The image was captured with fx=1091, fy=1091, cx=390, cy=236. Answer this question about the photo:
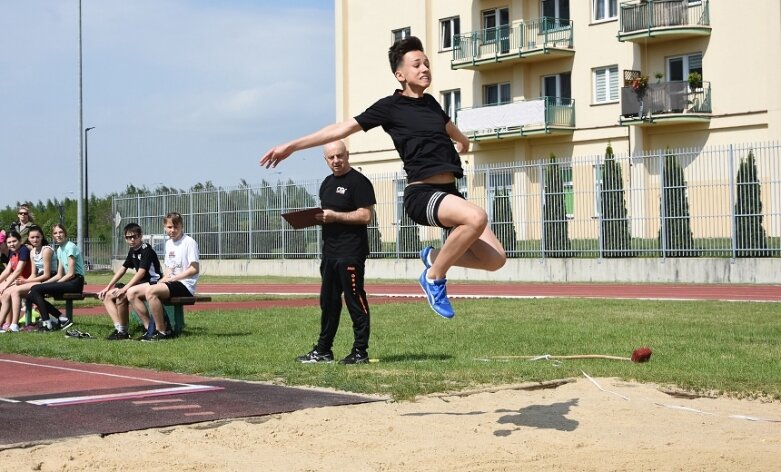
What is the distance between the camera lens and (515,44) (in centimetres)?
4028

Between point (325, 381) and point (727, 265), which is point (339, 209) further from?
point (727, 265)

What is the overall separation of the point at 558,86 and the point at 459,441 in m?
34.6

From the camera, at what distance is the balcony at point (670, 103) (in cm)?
3509

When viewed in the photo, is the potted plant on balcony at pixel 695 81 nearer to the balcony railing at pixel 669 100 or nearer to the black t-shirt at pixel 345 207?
the balcony railing at pixel 669 100

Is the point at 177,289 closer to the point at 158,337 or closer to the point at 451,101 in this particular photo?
the point at 158,337

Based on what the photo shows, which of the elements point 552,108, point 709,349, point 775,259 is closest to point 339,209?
point 709,349

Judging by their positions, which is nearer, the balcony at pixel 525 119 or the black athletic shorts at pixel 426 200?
the black athletic shorts at pixel 426 200

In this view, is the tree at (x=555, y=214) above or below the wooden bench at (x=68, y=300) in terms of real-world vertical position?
above

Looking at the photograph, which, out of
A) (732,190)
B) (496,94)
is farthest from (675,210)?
(496,94)

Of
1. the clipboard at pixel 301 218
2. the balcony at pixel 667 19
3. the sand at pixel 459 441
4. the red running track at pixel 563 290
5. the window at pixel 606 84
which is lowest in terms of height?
the sand at pixel 459 441

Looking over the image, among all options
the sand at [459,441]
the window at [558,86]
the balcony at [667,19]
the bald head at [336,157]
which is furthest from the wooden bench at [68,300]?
the window at [558,86]

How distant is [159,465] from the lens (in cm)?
606

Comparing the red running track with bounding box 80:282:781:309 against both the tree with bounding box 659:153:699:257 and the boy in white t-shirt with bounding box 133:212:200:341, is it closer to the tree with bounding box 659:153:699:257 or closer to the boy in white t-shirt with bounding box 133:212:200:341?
the tree with bounding box 659:153:699:257

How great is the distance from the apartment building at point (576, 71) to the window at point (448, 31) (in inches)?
2.0
